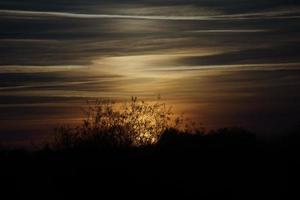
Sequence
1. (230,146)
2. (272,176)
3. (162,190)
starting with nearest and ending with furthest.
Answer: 1. (162,190)
2. (272,176)
3. (230,146)

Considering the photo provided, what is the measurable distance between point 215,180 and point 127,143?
430 cm

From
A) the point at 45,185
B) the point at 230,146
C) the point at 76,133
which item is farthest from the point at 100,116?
the point at 45,185

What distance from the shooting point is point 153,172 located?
17938 millimetres

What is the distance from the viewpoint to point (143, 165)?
61.1 feet

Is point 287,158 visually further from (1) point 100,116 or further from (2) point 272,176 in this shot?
(1) point 100,116

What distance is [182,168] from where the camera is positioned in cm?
1853

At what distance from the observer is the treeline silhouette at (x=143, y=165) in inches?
666

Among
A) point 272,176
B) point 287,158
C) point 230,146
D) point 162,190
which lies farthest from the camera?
point 230,146

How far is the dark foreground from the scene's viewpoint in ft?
55.2

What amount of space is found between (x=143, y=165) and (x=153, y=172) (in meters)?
0.73

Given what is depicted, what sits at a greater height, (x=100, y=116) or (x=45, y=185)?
(x=100, y=116)

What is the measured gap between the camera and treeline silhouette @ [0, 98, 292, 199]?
16.9 metres

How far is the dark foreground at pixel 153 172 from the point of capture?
16.8 meters

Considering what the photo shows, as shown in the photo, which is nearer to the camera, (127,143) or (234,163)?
(234,163)
